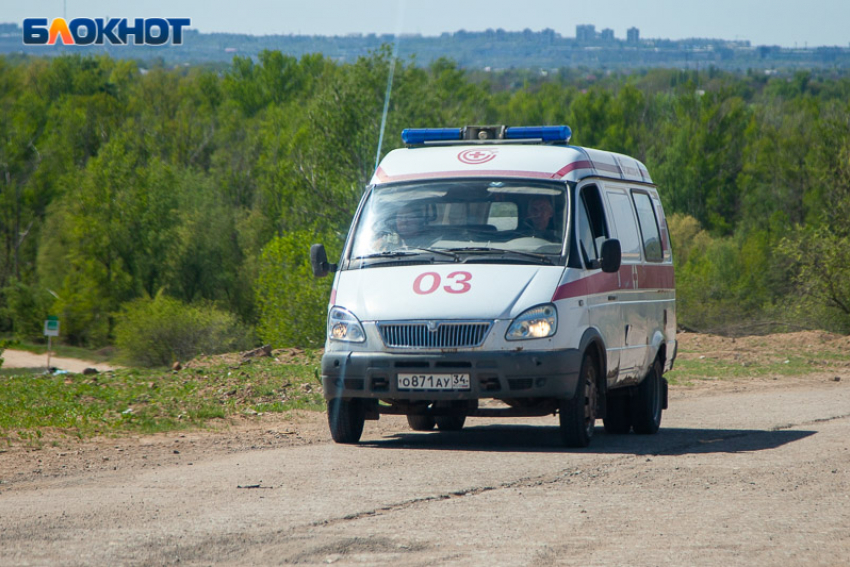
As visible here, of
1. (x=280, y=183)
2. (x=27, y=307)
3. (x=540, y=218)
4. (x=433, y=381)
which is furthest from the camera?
(x=280, y=183)

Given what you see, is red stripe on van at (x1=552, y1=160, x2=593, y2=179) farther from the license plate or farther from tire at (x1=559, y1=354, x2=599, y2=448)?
the license plate

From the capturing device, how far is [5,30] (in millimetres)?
98438

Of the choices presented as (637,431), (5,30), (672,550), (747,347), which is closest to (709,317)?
(747,347)

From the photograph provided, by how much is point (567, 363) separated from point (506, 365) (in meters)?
0.52

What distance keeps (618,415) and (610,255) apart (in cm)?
270

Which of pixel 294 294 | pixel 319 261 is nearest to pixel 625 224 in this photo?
pixel 319 261

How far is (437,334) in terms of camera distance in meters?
9.37

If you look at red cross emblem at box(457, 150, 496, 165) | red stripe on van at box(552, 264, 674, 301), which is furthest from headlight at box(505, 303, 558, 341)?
red cross emblem at box(457, 150, 496, 165)

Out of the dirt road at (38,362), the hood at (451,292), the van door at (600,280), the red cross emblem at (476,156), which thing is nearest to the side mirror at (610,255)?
the van door at (600,280)

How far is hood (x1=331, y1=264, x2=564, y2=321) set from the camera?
30.6 feet

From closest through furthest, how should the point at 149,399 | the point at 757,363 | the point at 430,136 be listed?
the point at 430,136
the point at 149,399
the point at 757,363

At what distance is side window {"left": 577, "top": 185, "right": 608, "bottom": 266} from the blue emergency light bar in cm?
84

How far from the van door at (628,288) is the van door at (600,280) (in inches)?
8.0

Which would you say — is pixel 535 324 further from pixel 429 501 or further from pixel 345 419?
pixel 429 501
